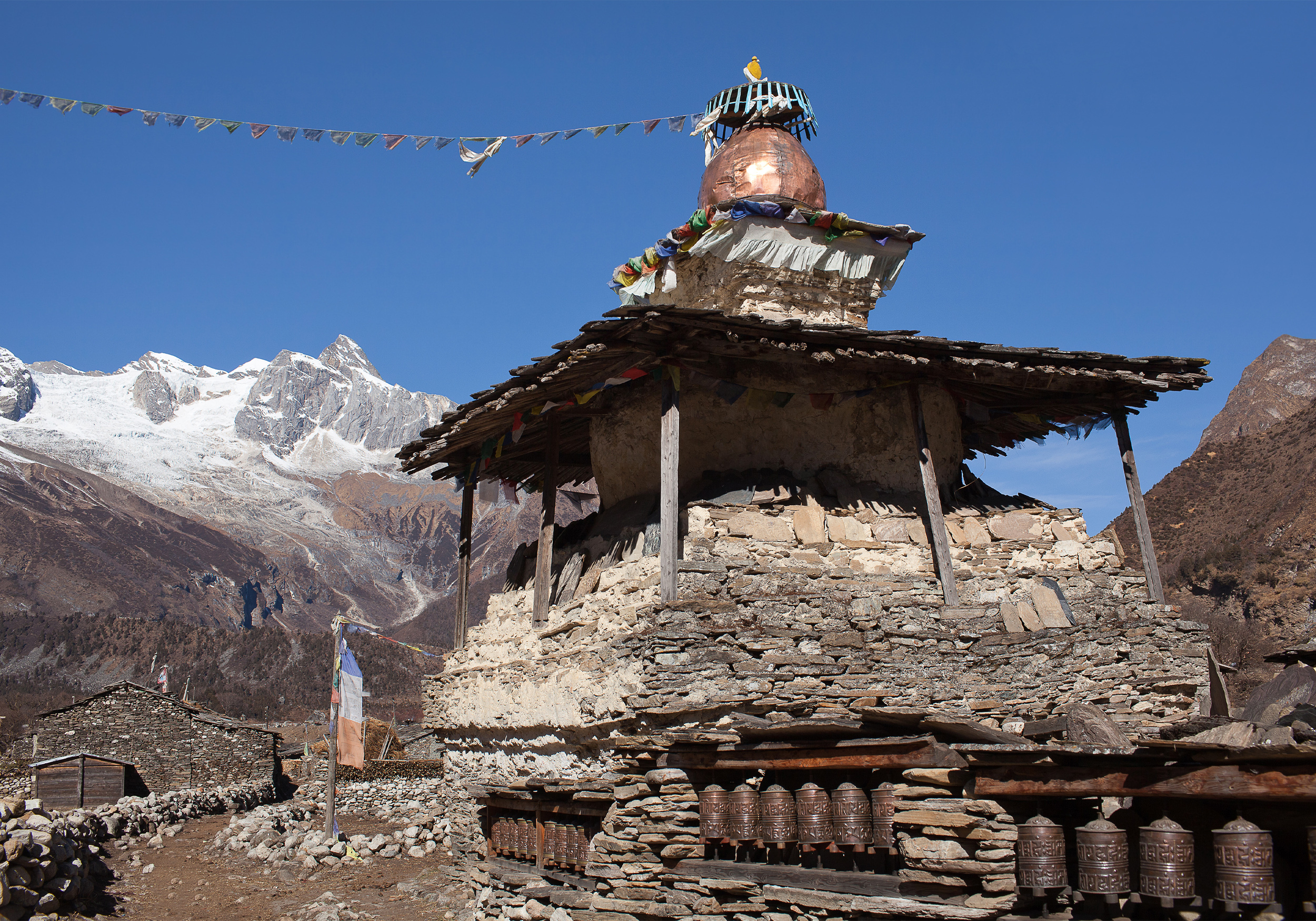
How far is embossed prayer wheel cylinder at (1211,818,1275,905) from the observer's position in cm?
514

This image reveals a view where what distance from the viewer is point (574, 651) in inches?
406

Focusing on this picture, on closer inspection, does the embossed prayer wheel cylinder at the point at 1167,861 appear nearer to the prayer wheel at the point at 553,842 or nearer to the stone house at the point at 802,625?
the stone house at the point at 802,625

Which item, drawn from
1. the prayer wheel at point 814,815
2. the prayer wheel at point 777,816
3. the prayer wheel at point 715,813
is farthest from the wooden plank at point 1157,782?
the prayer wheel at point 715,813

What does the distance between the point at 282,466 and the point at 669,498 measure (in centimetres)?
16610

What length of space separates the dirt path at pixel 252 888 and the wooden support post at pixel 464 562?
3.52 metres

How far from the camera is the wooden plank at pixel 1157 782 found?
16.9 feet

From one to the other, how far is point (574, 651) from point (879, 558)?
340cm

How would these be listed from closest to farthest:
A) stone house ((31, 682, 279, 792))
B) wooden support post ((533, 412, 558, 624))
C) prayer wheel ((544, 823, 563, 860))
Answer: prayer wheel ((544, 823, 563, 860)) → wooden support post ((533, 412, 558, 624)) → stone house ((31, 682, 279, 792))

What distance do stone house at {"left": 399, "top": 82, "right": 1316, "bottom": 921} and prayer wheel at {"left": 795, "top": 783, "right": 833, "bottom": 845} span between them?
4 centimetres

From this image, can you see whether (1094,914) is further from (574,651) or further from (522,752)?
(522,752)

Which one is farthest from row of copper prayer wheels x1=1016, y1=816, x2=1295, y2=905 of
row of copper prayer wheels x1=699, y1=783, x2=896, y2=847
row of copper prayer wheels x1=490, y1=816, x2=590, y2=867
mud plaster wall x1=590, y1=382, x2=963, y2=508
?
mud plaster wall x1=590, y1=382, x2=963, y2=508

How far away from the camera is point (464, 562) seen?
47.1 ft

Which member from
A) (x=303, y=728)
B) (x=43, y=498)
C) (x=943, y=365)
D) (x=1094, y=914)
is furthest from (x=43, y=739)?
(x=43, y=498)

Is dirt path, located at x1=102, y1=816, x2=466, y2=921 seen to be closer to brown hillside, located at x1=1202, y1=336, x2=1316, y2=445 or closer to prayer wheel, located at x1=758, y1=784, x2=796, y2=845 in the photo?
prayer wheel, located at x1=758, y1=784, x2=796, y2=845
